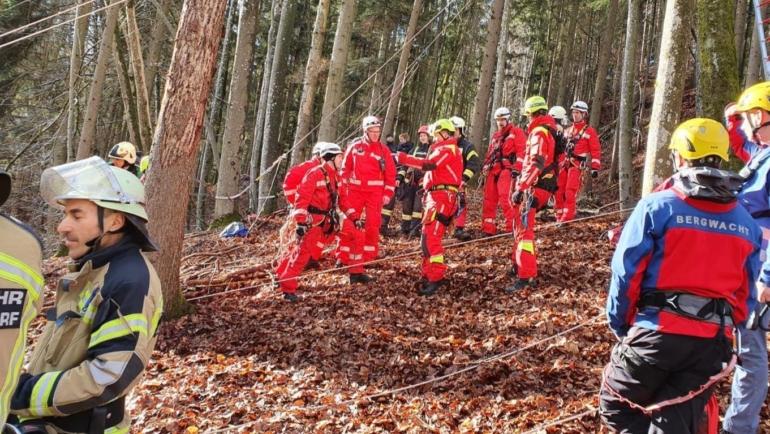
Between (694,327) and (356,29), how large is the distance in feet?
71.3

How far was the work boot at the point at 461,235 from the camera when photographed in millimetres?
9836

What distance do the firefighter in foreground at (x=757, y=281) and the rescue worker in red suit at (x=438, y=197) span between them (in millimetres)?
4117

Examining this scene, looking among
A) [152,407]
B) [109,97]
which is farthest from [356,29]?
[152,407]

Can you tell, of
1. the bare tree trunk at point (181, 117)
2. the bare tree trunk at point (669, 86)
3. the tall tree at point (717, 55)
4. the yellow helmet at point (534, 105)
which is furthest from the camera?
the yellow helmet at point (534, 105)

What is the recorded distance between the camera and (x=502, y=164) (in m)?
9.70

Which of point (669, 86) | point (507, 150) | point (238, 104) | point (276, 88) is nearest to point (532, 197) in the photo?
point (669, 86)

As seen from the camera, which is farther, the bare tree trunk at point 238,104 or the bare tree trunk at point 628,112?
the bare tree trunk at point 238,104

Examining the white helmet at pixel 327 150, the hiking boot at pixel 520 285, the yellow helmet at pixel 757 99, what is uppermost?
the yellow helmet at pixel 757 99

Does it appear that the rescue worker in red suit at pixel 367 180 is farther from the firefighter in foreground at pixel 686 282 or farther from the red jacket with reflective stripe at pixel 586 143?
the firefighter in foreground at pixel 686 282

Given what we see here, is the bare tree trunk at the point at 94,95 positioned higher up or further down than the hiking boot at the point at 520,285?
higher up

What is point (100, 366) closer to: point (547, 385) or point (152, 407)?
point (152, 407)

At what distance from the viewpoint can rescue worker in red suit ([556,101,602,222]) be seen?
32.5ft

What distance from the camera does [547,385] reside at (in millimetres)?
4348

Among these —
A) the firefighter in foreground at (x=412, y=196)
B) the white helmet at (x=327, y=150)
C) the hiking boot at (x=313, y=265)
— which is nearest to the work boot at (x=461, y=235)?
the firefighter in foreground at (x=412, y=196)
